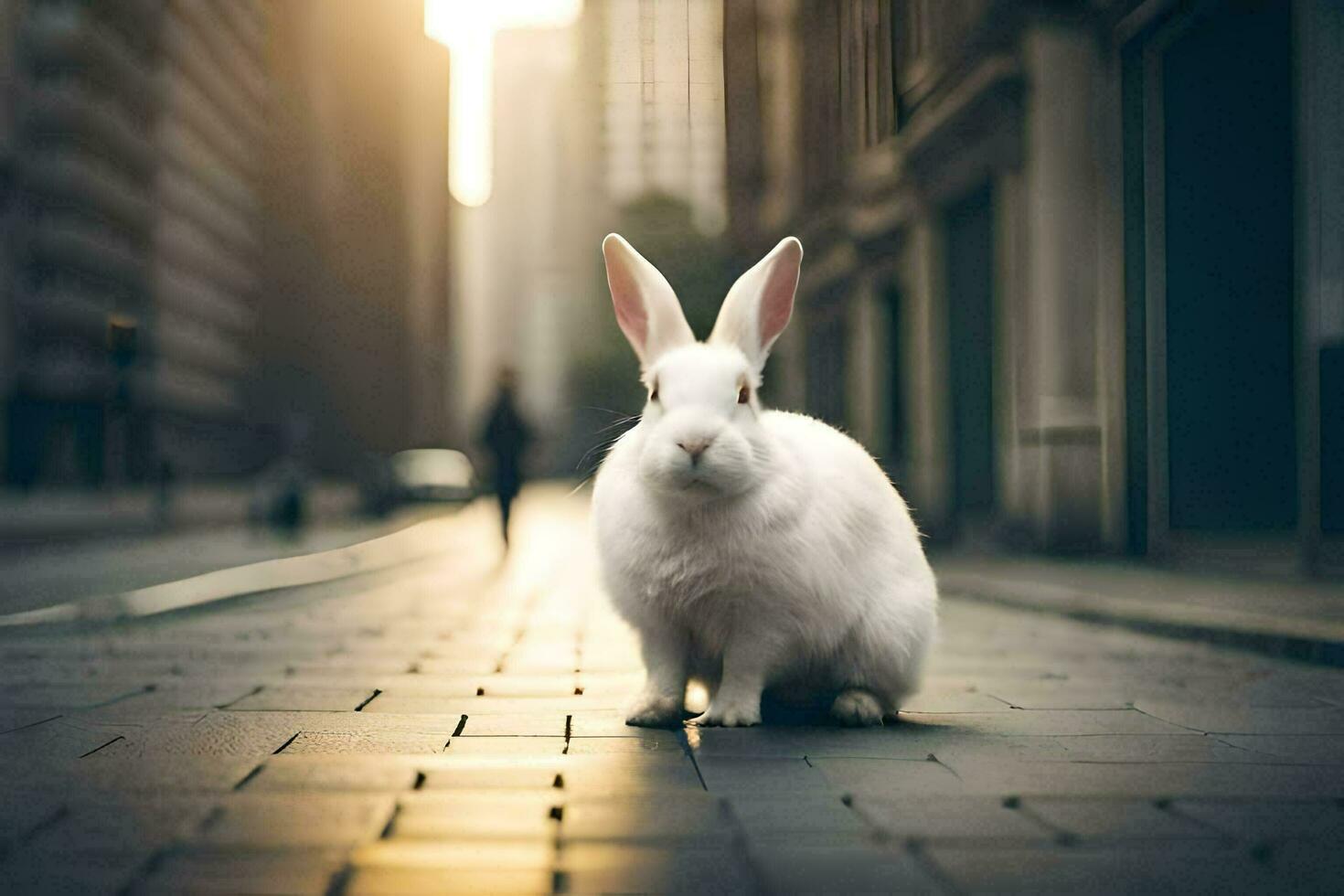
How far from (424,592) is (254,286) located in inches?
2534

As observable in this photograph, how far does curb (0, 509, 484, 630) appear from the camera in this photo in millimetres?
7223

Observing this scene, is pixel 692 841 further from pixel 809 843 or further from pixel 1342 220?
pixel 1342 220

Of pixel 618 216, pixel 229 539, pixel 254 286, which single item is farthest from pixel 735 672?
pixel 254 286

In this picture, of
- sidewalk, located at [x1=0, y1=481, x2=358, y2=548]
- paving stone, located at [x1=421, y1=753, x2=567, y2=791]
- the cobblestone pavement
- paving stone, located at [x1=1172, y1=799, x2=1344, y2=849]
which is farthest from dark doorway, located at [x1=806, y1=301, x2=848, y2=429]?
paving stone, located at [x1=1172, y1=799, x2=1344, y2=849]

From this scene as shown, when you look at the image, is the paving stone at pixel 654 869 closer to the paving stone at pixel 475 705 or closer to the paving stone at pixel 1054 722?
the paving stone at pixel 1054 722

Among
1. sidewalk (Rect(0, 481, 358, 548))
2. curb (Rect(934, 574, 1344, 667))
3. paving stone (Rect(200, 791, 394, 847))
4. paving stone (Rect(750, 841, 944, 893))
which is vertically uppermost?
paving stone (Rect(200, 791, 394, 847))

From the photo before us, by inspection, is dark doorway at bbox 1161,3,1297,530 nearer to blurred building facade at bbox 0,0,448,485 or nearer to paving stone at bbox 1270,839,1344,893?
paving stone at bbox 1270,839,1344,893

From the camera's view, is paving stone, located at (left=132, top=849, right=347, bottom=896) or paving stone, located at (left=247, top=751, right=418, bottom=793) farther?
paving stone, located at (left=247, top=751, right=418, bottom=793)

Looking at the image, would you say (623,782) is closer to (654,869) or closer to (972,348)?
(654,869)

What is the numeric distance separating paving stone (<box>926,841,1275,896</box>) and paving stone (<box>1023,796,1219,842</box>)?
9 centimetres

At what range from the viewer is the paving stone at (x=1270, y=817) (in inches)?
112

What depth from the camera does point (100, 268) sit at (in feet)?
157

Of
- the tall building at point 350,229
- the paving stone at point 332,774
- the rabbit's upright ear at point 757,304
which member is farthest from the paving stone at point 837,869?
the tall building at point 350,229

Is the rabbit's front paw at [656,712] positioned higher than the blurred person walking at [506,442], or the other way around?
the blurred person walking at [506,442]
